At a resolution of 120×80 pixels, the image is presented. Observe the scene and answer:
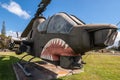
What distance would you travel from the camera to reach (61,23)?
583 centimetres

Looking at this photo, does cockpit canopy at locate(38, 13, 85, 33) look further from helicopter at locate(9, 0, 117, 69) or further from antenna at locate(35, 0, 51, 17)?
antenna at locate(35, 0, 51, 17)

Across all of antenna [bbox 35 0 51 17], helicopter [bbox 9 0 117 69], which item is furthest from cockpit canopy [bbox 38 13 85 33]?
antenna [bbox 35 0 51 17]

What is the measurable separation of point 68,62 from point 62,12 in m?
2.03

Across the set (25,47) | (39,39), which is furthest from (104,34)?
(25,47)

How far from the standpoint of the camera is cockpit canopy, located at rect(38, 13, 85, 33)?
5.38m

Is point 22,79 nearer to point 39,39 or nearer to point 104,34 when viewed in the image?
point 39,39

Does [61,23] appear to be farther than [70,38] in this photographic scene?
Yes

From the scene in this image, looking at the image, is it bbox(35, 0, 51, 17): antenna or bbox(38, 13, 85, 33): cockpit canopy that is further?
bbox(35, 0, 51, 17): antenna

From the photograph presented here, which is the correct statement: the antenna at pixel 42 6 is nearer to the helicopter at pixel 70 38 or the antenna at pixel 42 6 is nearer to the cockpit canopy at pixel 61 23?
the helicopter at pixel 70 38

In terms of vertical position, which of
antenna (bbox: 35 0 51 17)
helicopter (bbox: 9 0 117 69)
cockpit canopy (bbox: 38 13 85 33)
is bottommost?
helicopter (bbox: 9 0 117 69)

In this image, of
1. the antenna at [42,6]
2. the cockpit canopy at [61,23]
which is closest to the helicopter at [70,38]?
the cockpit canopy at [61,23]

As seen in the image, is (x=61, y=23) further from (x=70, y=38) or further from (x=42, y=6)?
(x=42, y=6)

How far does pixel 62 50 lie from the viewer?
212 inches

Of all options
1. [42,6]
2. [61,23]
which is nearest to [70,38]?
[61,23]
